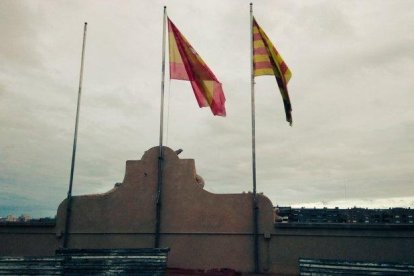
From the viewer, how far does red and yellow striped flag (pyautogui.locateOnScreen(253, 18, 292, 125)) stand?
13938 mm

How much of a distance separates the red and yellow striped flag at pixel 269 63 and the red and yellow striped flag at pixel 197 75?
1986mm

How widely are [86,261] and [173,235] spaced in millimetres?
4467

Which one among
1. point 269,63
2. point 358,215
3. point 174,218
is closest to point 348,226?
point 174,218

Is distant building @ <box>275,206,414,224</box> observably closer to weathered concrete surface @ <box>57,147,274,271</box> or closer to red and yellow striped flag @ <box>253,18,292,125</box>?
red and yellow striped flag @ <box>253,18,292,125</box>

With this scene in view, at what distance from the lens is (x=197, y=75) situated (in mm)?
13719

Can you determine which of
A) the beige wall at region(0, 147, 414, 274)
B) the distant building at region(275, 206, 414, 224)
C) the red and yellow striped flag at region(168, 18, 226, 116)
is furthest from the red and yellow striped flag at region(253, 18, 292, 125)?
the distant building at region(275, 206, 414, 224)

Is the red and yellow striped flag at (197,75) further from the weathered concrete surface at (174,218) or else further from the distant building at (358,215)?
the distant building at (358,215)

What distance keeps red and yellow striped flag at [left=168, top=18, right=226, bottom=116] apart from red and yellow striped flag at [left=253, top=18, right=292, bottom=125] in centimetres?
199

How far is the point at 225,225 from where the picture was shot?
13109 mm

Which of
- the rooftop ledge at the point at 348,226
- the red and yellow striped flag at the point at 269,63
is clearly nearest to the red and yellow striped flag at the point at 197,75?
the red and yellow striped flag at the point at 269,63

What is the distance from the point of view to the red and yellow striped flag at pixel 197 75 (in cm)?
1367

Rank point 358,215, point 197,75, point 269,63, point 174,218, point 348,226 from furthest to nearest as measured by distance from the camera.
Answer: point 358,215 < point 269,63 < point 197,75 < point 174,218 < point 348,226

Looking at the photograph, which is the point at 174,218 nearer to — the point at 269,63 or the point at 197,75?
the point at 197,75

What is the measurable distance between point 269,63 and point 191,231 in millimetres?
7606
